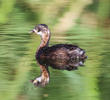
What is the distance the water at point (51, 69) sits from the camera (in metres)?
1.67

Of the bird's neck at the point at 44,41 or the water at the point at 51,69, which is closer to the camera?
the water at the point at 51,69

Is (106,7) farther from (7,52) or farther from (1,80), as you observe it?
(1,80)

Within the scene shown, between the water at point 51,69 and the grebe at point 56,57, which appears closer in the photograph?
the water at point 51,69

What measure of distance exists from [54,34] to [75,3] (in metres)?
0.21

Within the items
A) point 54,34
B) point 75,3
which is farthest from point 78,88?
point 75,3

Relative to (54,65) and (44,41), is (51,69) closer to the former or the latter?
(54,65)

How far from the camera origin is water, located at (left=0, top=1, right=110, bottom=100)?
1.67m

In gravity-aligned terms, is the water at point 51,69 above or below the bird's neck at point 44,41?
below

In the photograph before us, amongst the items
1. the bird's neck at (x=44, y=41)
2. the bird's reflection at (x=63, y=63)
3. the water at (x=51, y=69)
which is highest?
the bird's neck at (x=44, y=41)

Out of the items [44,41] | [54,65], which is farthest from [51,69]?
[44,41]

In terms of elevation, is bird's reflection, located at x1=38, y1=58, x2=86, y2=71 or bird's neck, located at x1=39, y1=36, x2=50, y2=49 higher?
bird's neck, located at x1=39, y1=36, x2=50, y2=49

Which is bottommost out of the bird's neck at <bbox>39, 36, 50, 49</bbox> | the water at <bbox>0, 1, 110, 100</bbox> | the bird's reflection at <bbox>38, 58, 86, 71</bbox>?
the water at <bbox>0, 1, 110, 100</bbox>

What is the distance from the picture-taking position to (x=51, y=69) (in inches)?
71.3

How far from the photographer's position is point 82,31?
217 cm
